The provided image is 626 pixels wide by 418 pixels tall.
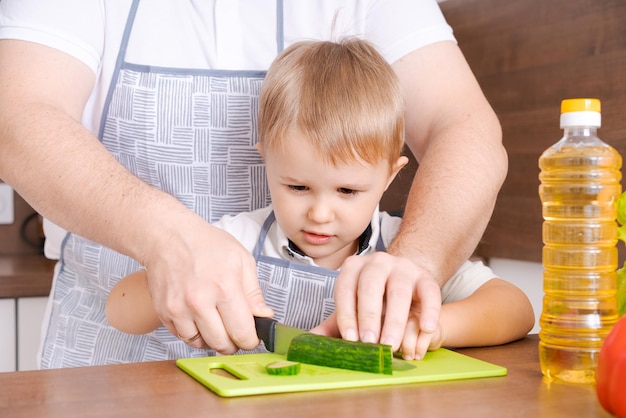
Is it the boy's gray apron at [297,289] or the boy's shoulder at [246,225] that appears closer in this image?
the boy's gray apron at [297,289]

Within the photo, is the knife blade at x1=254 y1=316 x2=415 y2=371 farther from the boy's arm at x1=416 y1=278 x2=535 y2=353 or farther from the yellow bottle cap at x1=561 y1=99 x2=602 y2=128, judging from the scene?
the yellow bottle cap at x1=561 y1=99 x2=602 y2=128

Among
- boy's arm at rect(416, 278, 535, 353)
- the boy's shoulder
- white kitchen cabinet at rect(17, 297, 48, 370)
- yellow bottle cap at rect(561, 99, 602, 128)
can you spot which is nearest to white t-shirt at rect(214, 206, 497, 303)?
the boy's shoulder

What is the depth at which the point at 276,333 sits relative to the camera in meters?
0.90

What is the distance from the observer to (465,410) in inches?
27.3

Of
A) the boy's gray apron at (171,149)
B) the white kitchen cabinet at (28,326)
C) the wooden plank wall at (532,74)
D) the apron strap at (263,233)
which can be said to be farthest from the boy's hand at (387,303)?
the white kitchen cabinet at (28,326)

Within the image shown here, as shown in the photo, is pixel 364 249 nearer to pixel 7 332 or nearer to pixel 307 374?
pixel 307 374

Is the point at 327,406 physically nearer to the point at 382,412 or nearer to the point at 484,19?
the point at 382,412

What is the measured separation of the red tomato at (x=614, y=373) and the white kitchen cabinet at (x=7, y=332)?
70.0 inches

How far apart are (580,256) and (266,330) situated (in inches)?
13.3

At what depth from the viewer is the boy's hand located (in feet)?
2.86

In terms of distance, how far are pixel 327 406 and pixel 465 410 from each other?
0.38ft

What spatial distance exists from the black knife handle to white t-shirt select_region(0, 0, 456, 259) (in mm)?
609

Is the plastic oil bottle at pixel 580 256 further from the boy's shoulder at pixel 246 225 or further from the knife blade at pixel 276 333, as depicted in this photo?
the boy's shoulder at pixel 246 225

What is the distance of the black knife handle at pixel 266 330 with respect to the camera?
2.94ft
